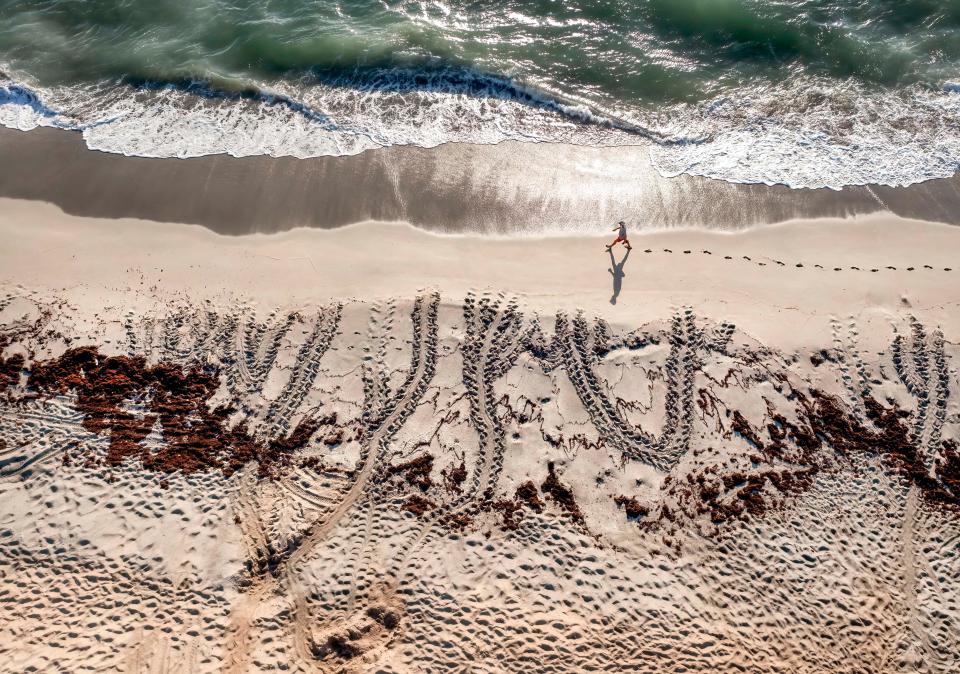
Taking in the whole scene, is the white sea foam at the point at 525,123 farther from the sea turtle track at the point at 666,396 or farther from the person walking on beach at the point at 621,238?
the sea turtle track at the point at 666,396

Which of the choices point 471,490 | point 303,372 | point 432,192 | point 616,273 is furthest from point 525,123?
point 471,490

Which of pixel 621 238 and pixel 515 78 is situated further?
pixel 515 78

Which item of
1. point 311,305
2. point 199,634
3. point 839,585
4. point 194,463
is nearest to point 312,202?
point 311,305

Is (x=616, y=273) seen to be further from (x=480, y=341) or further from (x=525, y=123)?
(x=525, y=123)

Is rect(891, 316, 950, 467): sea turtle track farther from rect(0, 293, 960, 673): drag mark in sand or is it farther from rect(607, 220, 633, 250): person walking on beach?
rect(607, 220, 633, 250): person walking on beach

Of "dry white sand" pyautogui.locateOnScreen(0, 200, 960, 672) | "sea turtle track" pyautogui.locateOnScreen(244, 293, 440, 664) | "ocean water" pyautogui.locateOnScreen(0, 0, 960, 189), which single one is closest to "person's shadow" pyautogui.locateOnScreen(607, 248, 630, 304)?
"dry white sand" pyautogui.locateOnScreen(0, 200, 960, 672)

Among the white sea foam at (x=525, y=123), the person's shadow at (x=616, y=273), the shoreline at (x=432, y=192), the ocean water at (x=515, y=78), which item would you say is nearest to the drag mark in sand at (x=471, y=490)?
the person's shadow at (x=616, y=273)

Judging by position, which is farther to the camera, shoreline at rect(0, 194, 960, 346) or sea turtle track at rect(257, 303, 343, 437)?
shoreline at rect(0, 194, 960, 346)
